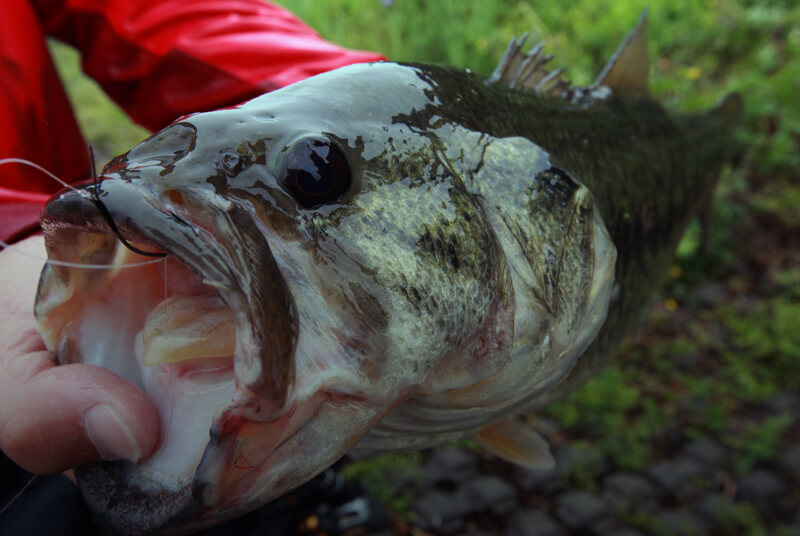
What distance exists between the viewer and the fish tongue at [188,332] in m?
0.64

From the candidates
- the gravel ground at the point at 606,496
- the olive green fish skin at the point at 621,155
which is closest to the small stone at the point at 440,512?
the gravel ground at the point at 606,496

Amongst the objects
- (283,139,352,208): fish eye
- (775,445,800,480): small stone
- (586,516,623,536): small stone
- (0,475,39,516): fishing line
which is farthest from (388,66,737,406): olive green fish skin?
(775,445,800,480): small stone

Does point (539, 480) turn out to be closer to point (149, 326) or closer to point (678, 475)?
point (678, 475)

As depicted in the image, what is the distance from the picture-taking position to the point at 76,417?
67cm

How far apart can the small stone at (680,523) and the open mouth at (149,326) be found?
6.81 feet

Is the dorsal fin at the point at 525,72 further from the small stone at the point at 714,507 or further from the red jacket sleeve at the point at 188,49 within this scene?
the small stone at the point at 714,507

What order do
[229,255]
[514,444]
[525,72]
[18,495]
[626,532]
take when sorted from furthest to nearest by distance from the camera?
[626,532] → [514,444] → [525,72] → [18,495] → [229,255]

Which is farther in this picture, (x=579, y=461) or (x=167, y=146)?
(x=579, y=461)

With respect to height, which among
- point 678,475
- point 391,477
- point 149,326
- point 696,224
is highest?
point 696,224

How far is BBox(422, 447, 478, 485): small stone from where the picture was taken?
7.91 ft

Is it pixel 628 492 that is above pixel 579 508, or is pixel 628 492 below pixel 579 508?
above

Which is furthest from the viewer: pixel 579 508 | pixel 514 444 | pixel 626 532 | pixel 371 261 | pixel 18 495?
pixel 579 508

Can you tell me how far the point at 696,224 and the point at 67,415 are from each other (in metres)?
3.27

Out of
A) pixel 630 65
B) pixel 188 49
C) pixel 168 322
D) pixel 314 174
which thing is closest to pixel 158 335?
pixel 168 322
